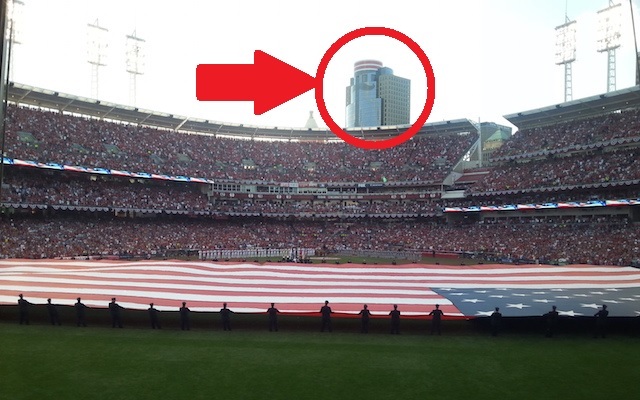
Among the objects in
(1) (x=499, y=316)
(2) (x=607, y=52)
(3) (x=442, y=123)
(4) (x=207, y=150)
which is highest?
(2) (x=607, y=52)

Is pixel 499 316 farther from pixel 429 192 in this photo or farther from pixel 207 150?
pixel 207 150

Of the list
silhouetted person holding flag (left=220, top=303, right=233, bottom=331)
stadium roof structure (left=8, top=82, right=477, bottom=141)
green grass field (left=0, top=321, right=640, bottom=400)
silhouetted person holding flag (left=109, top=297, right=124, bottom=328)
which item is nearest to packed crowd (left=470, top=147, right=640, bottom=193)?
stadium roof structure (left=8, top=82, right=477, bottom=141)

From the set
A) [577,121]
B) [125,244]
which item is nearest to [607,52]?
Answer: [577,121]

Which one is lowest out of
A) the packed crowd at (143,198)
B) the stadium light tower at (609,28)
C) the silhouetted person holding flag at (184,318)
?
the silhouetted person holding flag at (184,318)

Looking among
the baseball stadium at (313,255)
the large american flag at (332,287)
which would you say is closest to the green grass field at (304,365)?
the baseball stadium at (313,255)

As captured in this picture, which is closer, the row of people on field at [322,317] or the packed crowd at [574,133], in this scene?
the row of people on field at [322,317]

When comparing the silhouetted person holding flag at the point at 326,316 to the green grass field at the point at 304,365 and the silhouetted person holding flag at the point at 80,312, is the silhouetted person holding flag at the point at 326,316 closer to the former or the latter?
the green grass field at the point at 304,365
